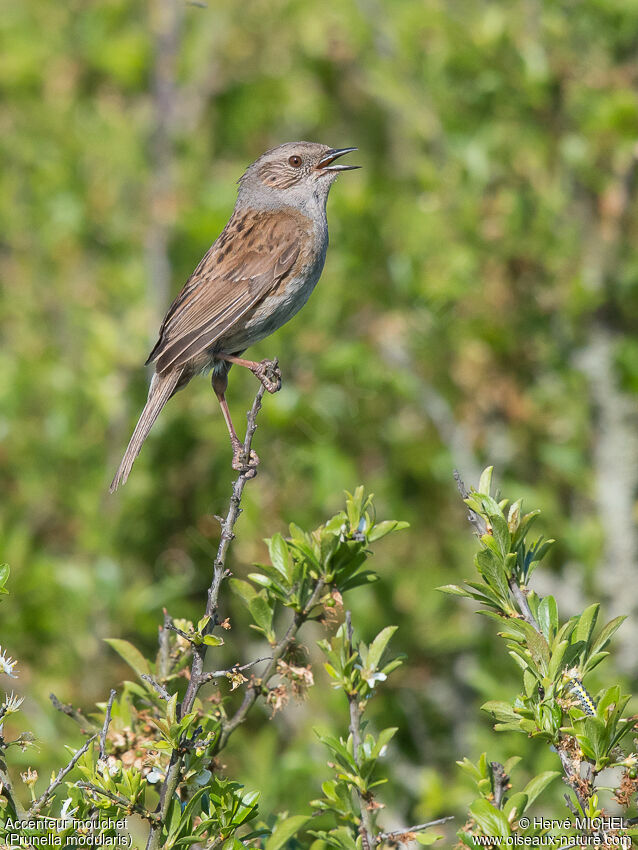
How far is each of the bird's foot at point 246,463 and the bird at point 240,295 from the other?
15mm

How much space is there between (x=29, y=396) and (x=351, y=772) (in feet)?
17.5

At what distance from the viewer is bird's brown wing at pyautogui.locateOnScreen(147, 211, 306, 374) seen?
5.20 metres

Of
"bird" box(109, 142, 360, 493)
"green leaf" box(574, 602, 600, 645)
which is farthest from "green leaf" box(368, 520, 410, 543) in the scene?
"bird" box(109, 142, 360, 493)

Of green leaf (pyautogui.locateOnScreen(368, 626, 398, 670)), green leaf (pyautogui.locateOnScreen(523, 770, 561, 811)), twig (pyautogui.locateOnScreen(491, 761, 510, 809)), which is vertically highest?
green leaf (pyautogui.locateOnScreen(368, 626, 398, 670))

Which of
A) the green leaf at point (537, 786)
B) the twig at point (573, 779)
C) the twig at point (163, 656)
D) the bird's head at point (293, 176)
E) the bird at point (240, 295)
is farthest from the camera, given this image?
the bird's head at point (293, 176)

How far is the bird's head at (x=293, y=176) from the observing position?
5902mm

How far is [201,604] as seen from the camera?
773 cm

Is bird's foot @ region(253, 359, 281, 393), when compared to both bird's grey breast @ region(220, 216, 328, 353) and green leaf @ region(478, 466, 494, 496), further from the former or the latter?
green leaf @ region(478, 466, 494, 496)

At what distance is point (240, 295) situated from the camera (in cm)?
528

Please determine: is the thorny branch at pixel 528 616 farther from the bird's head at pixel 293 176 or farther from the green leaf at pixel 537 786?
the bird's head at pixel 293 176

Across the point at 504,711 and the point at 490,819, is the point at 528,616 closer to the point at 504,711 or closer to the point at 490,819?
the point at 504,711

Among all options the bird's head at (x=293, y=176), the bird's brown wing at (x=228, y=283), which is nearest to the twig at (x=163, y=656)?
the bird's brown wing at (x=228, y=283)

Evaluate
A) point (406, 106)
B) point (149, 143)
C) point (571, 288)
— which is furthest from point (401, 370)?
point (149, 143)

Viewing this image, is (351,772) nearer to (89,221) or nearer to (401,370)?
(401,370)
